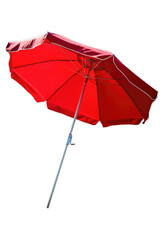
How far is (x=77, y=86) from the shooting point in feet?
14.4

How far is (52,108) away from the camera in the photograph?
14.6 ft

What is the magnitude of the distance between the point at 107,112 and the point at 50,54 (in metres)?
1.39

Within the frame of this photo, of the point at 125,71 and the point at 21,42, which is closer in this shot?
the point at 125,71

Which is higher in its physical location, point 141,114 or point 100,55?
point 100,55

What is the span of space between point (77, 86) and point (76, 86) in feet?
0.06

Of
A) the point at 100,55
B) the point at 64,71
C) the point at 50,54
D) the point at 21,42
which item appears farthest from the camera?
the point at 64,71

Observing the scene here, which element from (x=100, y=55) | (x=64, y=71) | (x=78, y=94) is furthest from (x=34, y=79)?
(x=100, y=55)

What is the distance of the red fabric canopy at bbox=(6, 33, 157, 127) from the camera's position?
395 cm

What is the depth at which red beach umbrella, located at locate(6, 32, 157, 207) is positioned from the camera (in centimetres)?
395

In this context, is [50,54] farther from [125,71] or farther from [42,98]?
[125,71]

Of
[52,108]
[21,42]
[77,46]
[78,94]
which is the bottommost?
[52,108]

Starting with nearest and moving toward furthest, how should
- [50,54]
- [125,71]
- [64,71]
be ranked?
[125,71] < [50,54] < [64,71]

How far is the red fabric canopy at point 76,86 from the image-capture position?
3945 mm

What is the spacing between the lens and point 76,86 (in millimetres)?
4395
